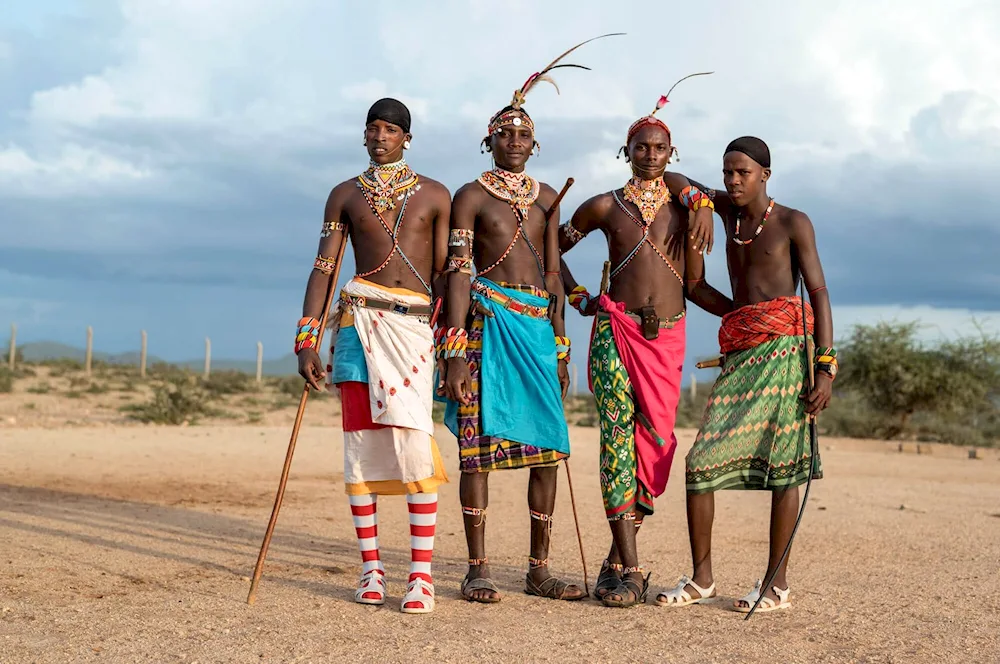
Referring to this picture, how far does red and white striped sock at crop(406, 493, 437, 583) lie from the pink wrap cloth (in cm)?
112

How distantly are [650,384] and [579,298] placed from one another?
65cm

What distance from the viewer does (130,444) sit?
13.8 meters

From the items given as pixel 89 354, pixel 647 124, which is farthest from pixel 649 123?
pixel 89 354

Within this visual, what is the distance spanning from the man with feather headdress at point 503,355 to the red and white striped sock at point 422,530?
0.72ft

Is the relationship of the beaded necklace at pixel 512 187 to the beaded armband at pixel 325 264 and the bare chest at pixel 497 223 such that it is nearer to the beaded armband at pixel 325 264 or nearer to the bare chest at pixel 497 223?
the bare chest at pixel 497 223

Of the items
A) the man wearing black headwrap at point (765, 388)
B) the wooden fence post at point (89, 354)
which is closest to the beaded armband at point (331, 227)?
the man wearing black headwrap at point (765, 388)

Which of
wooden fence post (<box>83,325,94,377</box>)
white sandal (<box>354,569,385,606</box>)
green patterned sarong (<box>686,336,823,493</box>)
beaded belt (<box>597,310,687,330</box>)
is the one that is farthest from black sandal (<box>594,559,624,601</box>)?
wooden fence post (<box>83,325,94,377</box>)

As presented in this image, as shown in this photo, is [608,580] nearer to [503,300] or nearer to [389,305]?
[503,300]

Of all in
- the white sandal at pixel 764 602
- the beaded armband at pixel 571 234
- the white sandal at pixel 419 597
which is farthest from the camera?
the beaded armband at pixel 571 234

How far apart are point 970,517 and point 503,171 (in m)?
6.08

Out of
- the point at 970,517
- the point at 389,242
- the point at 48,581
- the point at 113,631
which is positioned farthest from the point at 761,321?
the point at 970,517

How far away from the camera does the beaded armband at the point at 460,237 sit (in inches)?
215

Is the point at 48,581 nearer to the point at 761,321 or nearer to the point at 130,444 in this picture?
the point at 761,321

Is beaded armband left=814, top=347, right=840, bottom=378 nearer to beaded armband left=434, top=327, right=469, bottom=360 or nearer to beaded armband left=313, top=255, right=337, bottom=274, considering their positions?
beaded armband left=434, top=327, right=469, bottom=360
